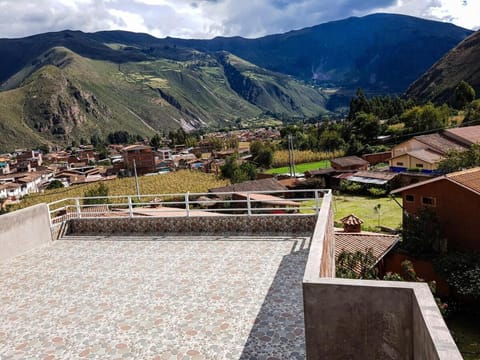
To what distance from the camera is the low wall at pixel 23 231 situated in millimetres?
9531

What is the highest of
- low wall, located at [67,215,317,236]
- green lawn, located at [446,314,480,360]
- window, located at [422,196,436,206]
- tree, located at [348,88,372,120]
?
tree, located at [348,88,372,120]

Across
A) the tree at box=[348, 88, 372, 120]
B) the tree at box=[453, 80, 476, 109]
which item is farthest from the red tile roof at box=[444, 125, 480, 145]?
the tree at box=[348, 88, 372, 120]

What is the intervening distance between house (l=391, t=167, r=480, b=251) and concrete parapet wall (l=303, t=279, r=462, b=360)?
1656 cm

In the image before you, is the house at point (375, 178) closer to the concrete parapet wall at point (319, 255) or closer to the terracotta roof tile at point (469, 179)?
the terracotta roof tile at point (469, 179)

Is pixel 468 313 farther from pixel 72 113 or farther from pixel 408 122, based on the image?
pixel 72 113

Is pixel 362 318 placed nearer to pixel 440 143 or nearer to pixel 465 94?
pixel 440 143

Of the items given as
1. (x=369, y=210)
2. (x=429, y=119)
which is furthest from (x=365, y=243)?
(x=429, y=119)

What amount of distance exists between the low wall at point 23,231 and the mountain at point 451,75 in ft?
314

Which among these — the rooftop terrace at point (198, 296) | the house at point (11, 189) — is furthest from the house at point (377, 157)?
the house at point (11, 189)

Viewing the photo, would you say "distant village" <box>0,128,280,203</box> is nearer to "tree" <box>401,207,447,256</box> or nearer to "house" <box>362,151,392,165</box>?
"house" <box>362,151,392,165</box>

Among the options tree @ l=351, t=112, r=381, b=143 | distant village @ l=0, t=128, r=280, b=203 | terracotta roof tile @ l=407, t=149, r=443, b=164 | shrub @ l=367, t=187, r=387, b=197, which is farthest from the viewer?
tree @ l=351, t=112, r=381, b=143

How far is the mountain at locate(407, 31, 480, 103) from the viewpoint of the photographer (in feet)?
313

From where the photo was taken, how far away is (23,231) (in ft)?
32.8

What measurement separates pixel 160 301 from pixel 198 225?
384 cm
